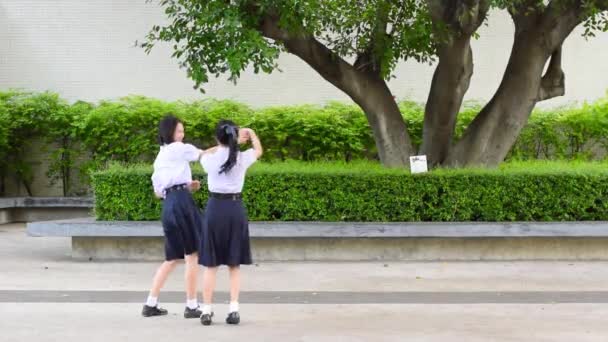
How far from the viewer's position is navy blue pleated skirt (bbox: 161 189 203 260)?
31.1ft

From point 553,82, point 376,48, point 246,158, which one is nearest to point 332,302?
point 246,158

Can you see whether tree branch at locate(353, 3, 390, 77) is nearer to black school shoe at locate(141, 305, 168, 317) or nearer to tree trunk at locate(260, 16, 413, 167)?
tree trunk at locate(260, 16, 413, 167)

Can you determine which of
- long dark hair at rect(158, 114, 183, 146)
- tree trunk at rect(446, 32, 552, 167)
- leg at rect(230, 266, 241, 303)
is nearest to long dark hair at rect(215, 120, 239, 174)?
long dark hair at rect(158, 114, 183, 146)

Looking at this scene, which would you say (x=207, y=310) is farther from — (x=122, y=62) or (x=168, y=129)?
(x=122, y=62)

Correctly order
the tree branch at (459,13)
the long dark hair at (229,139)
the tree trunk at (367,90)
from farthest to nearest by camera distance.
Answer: the tree trunk at (367,90) → the tree branch at (459,13) → the long dark hair at (229,139)

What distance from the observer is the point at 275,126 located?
19.1 m

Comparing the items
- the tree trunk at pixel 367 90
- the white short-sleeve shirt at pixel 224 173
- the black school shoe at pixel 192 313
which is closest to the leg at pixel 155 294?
the black school shoe at pixel 192 313

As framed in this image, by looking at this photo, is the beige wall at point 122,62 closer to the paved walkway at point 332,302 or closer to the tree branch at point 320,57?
the tree branch at point 320,57

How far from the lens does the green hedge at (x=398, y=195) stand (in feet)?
45.6

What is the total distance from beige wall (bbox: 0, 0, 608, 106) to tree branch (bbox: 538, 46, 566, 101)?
5039 millimetres

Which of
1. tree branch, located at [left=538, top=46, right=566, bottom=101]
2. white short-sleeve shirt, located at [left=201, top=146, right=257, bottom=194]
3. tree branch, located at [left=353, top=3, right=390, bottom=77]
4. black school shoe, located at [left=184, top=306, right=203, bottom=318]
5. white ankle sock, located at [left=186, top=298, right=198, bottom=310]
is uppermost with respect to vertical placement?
tree branch, located at [left=353, top=3, right=390, bottom=77]

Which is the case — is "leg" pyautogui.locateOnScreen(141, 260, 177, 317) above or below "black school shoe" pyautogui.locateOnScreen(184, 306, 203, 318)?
above

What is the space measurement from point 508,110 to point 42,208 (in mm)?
9512

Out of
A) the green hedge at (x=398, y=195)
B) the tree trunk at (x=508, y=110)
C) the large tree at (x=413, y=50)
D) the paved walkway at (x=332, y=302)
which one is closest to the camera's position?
the paved walkway at (x=332, y=302)
